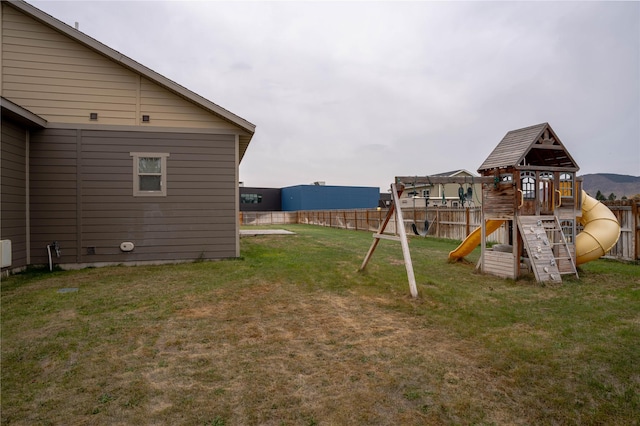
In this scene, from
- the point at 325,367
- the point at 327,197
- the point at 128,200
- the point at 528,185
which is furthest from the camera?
the point at 327,197

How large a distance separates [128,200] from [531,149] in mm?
10278

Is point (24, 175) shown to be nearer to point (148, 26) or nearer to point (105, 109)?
point (105, 109)

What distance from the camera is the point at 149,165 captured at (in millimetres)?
9312

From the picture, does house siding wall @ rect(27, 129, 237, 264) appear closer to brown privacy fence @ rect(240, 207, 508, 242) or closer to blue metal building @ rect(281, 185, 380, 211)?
brown privacy fence @ rect(240, 207, 508, 242)

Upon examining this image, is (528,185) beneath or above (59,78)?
beneath

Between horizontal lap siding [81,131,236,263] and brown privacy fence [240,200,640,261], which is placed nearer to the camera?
horizontal lap siding [81,131,236,263]

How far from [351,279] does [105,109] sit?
761cm

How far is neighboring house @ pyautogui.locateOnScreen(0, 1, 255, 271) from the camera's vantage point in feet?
27.7

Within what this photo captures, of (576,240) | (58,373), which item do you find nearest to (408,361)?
(58,373)

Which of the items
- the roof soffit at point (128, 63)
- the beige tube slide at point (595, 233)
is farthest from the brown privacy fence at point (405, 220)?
the roof soffit at point (128, 63)

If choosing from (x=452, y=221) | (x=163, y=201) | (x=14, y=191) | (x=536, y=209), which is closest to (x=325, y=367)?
(x=536, y=209)

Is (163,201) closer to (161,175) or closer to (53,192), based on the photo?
(161,175)

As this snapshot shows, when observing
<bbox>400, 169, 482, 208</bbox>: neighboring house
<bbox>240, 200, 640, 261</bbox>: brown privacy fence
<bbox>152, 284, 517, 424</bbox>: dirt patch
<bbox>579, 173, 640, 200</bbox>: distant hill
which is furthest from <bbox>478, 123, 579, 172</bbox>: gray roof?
<bbox>579, 173, 640, 200</bbox>: distant hill

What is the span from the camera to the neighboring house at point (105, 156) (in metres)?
8.44
